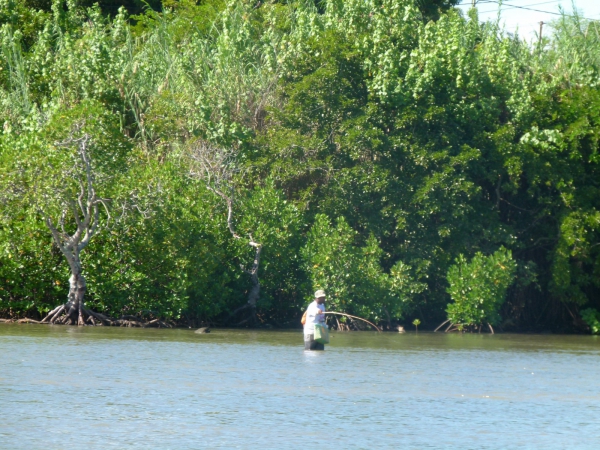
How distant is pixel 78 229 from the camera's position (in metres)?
25.1

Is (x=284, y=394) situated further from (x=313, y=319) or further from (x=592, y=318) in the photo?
(x=592, y=318)

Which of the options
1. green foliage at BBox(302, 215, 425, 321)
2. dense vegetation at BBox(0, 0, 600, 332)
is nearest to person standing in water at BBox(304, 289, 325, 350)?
dense vegetation at BBox(0, 0, 600, 332)

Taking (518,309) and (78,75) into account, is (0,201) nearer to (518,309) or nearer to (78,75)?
(78,75)

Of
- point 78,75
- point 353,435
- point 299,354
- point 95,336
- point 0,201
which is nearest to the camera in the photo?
point 353,435

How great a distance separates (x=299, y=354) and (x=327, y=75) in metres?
11.3

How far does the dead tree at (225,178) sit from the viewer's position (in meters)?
27.5

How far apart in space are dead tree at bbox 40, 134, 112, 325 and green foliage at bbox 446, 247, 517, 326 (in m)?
9.15

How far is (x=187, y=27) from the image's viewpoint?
37.1 metres

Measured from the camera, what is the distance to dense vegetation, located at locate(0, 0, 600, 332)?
26125 mm

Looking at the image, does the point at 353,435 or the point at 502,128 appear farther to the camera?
the point at 502,128

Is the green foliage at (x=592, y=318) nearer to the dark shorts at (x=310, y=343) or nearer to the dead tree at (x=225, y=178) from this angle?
the dead tree at (x=225, y=178)

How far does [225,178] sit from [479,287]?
7.58 metres

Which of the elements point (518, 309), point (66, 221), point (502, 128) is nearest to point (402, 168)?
point (502, 128)

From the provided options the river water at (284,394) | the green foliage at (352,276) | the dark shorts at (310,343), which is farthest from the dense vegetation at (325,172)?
the dark shorts at (310,343)
